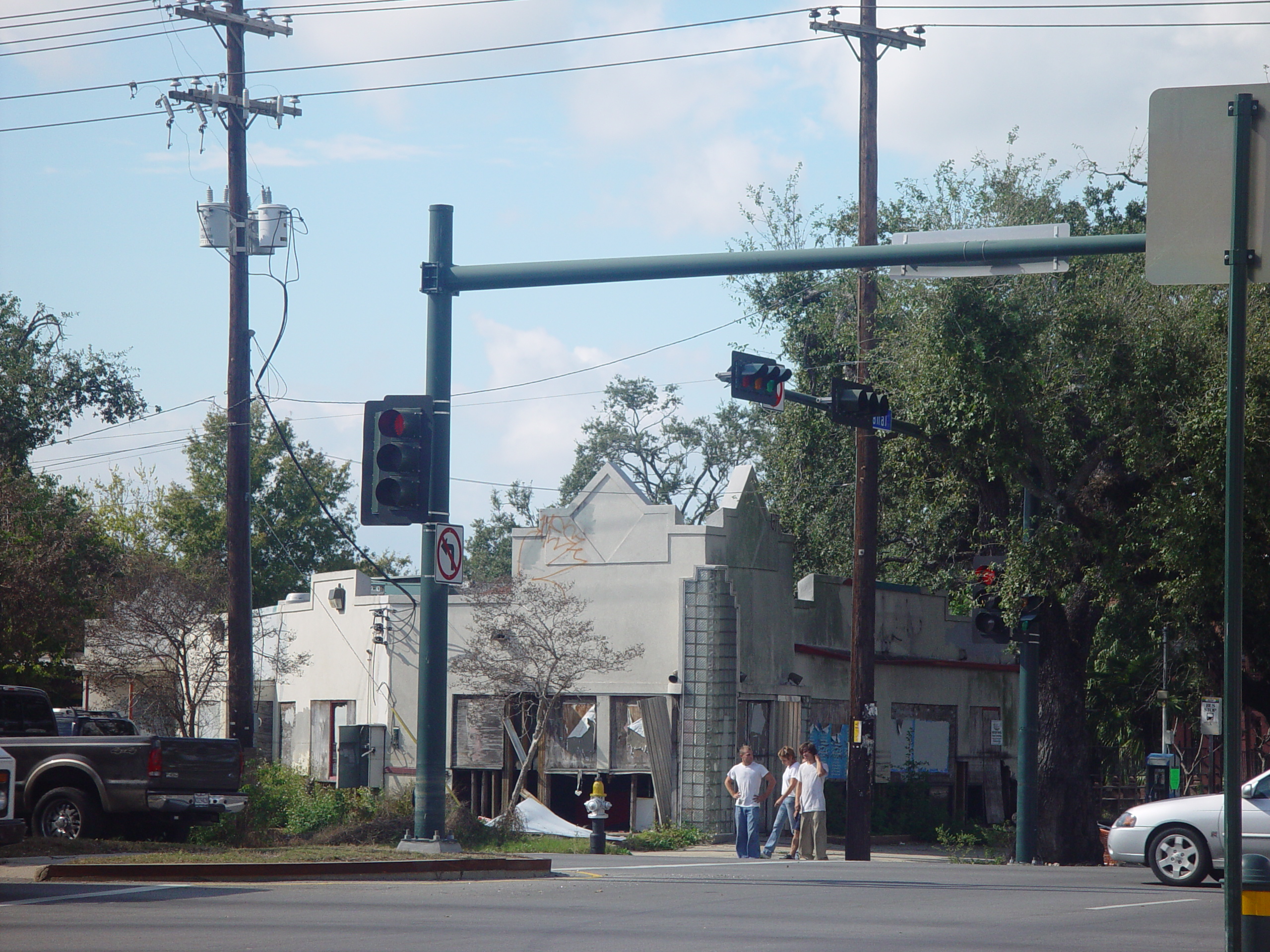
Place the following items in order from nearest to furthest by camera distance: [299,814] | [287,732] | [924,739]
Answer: [299,814] < [924,739] < [287,732]

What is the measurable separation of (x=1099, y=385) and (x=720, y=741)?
29.5 feet

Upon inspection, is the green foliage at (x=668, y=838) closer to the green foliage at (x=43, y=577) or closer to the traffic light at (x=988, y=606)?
the traffic light at (x=988, y=606)

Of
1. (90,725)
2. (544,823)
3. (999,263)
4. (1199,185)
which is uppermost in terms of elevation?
(999,263)

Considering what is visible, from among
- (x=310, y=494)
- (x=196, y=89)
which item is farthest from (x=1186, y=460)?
(x=310, y=494)

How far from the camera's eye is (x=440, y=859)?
1492cm

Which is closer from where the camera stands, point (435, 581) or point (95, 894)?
point (95, 894)

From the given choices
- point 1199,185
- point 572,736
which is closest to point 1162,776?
point 572,736

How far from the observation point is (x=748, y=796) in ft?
69.6

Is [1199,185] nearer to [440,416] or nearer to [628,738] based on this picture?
[440,416]

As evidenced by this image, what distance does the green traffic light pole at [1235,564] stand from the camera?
17.7 feet

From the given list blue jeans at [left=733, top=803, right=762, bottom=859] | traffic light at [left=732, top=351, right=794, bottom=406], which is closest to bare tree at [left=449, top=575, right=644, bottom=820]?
blue jeans at [left=733, top=803, right=762, bottom=859]

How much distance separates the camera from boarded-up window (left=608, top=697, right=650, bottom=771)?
84.6 feet

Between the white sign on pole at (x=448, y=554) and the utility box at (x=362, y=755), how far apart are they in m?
9.82

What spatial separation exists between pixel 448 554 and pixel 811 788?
857cm
